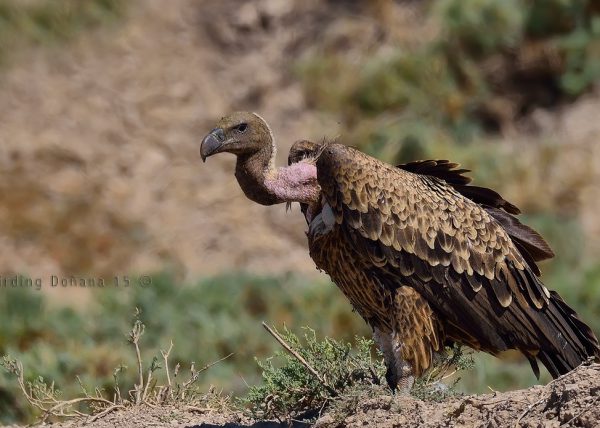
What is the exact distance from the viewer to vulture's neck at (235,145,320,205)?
27.9 ft

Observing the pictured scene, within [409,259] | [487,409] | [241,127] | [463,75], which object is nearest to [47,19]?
[463,75]

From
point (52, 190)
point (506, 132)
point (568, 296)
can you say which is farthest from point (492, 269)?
point (52, 190)

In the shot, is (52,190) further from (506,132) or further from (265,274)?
(506,132)

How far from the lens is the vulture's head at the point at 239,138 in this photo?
336 inches

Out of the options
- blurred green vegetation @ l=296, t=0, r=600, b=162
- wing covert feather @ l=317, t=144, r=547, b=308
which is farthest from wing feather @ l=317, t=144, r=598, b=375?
blurred green vegetation @ l=296, t=0, r=600, b=162

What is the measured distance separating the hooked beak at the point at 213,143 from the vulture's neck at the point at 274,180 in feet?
0.58

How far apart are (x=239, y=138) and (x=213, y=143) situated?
0.17m

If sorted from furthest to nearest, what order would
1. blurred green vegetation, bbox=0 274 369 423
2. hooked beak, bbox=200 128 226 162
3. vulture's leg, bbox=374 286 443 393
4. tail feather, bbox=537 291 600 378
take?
blurred green vegetation, bbox=0 274 369 423
hooked beak, bbox=200 128 226 162
tail feather, bbox=537 291 600 378
vulture's leg, bbox=374 286 443 393

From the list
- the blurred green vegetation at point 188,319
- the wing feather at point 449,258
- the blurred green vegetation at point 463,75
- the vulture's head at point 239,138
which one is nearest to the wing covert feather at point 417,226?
the wing feather at point 449,258

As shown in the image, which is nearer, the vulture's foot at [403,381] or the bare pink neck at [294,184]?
the vulture's foot at [403,381]

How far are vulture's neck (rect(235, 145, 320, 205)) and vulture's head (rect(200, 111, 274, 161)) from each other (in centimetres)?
4

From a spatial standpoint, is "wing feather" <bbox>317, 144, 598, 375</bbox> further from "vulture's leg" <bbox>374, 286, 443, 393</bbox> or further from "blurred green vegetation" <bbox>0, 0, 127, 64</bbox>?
"blurred green vegetation" <bbox>0, 0, 127, 64</bbox>

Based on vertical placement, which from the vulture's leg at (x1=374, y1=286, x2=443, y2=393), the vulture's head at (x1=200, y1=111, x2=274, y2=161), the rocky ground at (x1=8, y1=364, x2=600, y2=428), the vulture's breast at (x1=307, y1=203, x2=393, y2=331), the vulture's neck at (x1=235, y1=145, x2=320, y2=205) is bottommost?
the rocky ground at (x1=8, y1=364, x2=600, y2=428)

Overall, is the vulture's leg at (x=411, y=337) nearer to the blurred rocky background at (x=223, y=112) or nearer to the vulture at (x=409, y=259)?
the vulture at (x=409, y=259)
